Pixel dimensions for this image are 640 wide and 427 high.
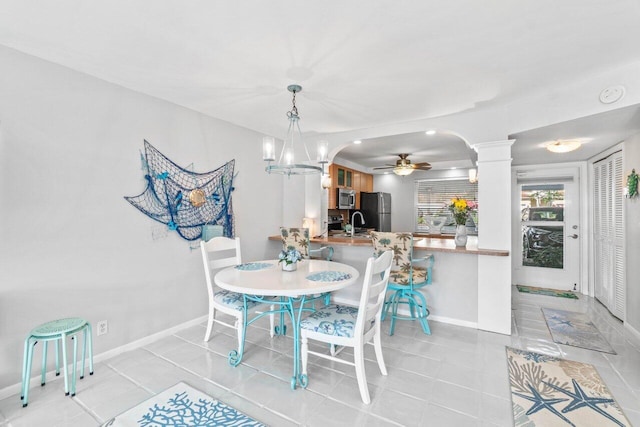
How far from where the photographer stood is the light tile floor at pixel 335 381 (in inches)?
72.9

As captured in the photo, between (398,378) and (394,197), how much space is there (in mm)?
5430

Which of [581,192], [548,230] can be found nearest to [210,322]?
[548,230]

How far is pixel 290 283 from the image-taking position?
7.16 feet

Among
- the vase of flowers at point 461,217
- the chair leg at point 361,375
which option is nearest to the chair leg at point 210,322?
the chair leg at point 361,375

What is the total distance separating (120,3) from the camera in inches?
62.4

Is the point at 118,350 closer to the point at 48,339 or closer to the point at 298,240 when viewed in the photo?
the point at 48,339

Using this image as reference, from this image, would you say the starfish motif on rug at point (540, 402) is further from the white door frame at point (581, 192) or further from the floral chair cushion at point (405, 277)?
the white door frame at point (581, 192)

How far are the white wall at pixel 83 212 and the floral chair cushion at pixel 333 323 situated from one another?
5.43 feet

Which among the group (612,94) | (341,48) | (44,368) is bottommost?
(44,368)

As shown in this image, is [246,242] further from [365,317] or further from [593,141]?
[593,141]

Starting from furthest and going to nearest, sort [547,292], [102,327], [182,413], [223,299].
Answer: [547,292], [223,299], [102,327], [182,413]

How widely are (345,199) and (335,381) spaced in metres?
4.17

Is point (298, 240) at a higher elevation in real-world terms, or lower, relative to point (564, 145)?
lower

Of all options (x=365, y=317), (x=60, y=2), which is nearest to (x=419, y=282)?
(x=365, y=317)
